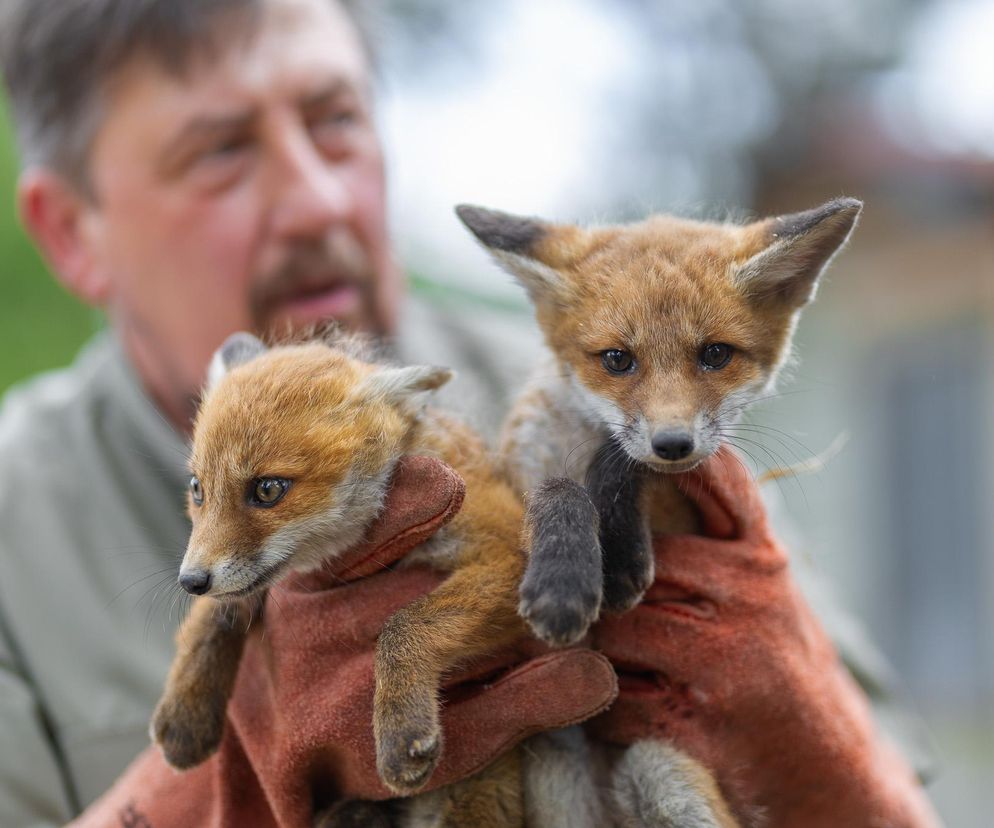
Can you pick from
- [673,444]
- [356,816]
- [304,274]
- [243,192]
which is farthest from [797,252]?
[243,192]

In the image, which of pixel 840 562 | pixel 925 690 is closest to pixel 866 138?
pixel 840 562

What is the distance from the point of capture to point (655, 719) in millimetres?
2422

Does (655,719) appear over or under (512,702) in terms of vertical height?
under

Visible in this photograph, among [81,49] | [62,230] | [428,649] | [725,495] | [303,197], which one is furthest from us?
[62,230]

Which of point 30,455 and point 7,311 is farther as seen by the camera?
point 7,311

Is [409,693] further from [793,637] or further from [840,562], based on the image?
[840,562]

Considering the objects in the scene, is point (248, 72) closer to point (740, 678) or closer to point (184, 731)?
point (184, 731)

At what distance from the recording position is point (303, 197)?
138 inches

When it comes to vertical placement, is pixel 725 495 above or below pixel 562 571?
below

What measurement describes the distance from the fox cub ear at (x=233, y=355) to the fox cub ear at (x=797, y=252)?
1.31m

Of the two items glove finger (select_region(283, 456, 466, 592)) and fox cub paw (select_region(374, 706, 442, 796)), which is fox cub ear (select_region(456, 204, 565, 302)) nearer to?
glove finger (select_region(283, 456, 466, 592))

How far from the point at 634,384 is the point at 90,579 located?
2.23 metres

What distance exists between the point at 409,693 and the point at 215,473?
66cm

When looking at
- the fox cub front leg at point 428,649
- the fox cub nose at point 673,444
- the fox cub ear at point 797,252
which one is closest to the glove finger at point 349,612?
the fox cub front leg at point 428,649
